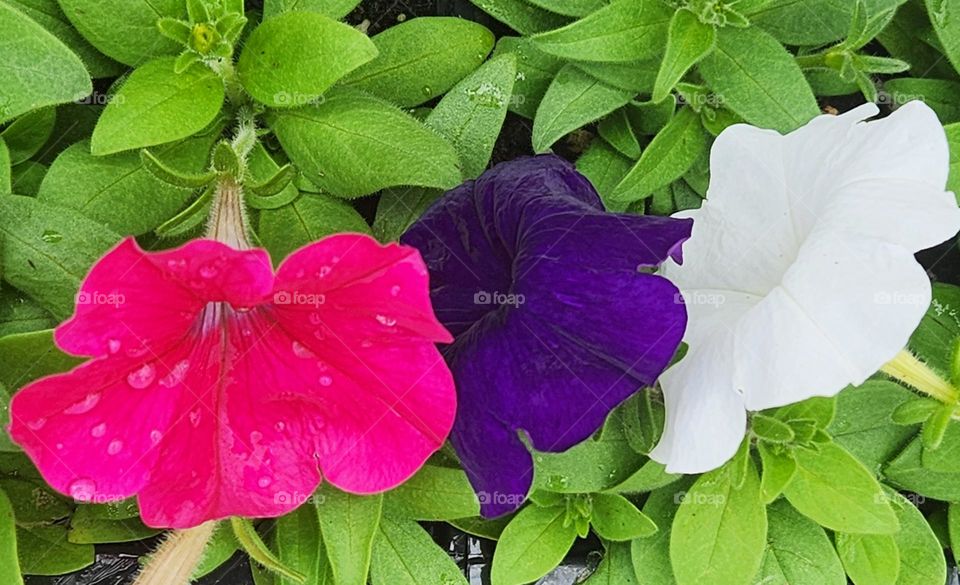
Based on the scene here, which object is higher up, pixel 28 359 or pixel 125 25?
pixel 125 25

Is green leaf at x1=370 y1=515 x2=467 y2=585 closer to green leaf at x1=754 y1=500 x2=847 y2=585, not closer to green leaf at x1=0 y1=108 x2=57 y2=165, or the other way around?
green leaf at x1=754 y1=500 x2=847 y2=585

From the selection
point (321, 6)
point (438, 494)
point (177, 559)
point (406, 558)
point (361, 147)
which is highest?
point (321, 6)

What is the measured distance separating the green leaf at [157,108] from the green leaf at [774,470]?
707 mm

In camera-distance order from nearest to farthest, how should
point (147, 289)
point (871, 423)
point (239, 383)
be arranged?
point (147, 289)
point (239, 383)
point (871, 423)

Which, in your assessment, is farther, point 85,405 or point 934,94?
point 934,94

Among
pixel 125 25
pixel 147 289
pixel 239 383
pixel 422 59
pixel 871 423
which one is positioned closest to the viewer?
pixel 147 289

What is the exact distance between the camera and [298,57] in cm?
95

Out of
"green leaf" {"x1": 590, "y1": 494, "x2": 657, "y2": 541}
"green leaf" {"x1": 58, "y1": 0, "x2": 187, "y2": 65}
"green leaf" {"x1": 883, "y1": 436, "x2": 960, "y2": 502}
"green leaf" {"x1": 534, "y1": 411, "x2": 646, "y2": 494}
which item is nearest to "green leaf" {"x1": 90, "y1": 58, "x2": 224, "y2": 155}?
"green leaf" {"x1": 58, "y1": 0, "x2": 187, "y2": 65}

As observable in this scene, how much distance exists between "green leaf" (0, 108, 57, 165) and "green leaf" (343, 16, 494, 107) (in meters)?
0.33

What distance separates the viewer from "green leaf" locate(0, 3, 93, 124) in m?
0.87

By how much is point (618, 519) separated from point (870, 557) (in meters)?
0.32

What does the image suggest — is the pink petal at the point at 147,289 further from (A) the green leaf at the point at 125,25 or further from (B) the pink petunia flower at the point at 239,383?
(A) the green leaf at the point at 125,25

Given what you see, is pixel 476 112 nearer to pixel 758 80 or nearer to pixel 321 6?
pixel 321 6

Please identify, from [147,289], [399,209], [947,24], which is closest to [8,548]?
[147,289]
